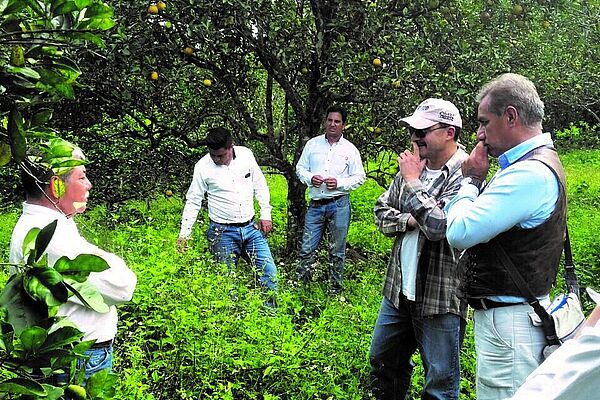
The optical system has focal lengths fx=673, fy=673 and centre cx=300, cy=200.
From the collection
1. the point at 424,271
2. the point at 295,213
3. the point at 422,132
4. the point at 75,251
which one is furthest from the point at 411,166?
the point at 295,213

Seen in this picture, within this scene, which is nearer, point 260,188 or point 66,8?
point 66,8

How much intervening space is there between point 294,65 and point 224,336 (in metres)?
3.80

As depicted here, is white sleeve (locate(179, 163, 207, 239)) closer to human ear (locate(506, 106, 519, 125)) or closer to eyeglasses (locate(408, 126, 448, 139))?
eyeglasses (locate(408, 126, 448, 139))

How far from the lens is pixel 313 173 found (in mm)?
7012

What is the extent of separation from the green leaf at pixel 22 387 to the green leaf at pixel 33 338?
7 cm

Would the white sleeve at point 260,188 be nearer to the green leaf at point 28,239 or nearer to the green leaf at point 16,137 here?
the green leaf at point 28,239

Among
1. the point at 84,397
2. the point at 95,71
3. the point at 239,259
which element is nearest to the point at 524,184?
the point at 84,397

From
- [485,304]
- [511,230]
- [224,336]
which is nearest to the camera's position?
[511,230]

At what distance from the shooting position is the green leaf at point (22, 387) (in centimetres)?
132

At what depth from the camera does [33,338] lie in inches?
51.5

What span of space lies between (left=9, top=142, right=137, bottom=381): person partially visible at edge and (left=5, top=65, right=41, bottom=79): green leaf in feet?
4.57

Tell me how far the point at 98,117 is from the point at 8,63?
220 inches

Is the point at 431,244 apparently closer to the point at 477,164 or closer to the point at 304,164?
the point at 477,164

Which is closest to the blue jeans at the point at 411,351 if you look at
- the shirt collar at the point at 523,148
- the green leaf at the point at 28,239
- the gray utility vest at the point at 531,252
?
the gray utility vest at the point at 531,252
